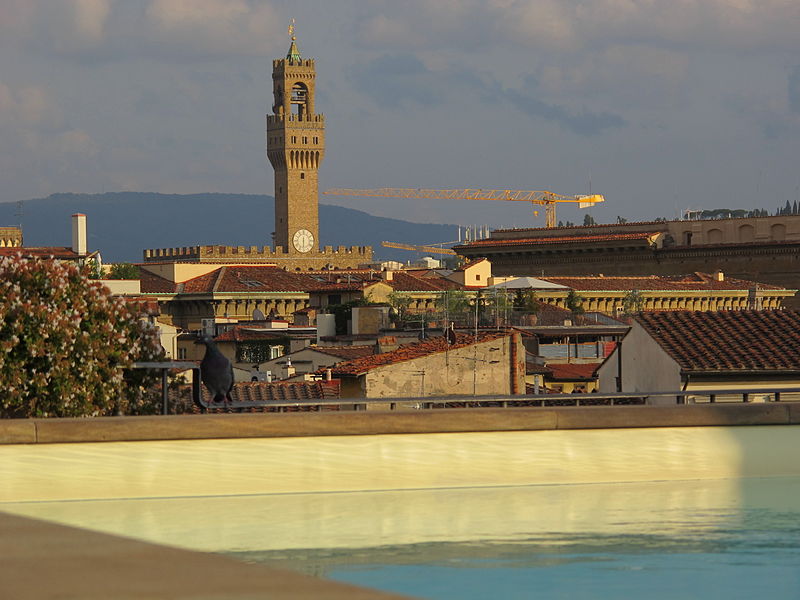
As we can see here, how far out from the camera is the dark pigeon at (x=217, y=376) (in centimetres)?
1168

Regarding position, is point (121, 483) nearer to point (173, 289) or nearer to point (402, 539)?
point (402, 539)

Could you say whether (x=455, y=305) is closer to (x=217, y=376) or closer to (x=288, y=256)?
(x=217, y=376)

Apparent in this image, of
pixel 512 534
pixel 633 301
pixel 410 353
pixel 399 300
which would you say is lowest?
pixel 512 534

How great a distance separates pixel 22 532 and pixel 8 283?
8.52m

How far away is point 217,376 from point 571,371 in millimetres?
36248

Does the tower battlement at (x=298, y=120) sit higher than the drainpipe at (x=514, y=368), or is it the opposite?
the tower battlement at (x=298, y=120)

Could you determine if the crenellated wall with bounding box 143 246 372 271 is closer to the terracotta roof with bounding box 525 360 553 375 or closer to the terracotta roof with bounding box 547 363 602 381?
the terracotta roof with bounding box 547 363 602 381

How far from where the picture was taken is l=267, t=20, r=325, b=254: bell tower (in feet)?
576

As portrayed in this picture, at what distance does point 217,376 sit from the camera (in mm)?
11703

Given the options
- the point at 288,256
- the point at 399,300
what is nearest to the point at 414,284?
the point at 399,300

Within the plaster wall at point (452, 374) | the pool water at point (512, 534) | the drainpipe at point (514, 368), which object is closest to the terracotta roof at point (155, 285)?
the drainpipe at point (514, 368)

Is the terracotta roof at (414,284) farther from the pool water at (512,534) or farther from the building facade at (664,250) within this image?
the pool water at (512,534)

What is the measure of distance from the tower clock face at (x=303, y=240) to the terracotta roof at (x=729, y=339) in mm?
147700

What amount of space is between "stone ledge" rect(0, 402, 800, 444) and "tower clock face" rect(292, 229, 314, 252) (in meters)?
163
